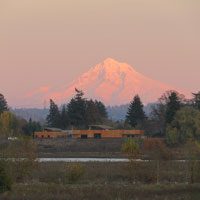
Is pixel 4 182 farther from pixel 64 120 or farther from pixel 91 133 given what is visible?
pixel 64 120

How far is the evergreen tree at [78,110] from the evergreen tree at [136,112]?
451 inches

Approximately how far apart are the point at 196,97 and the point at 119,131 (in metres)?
17.3

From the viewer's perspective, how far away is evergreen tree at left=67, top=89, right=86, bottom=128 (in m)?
141

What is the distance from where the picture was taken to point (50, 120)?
158 metres

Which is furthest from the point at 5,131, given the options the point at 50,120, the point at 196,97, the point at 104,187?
the point at 104,187

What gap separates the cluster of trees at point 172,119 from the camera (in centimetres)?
9619

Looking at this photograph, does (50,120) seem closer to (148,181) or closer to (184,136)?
(184,136)

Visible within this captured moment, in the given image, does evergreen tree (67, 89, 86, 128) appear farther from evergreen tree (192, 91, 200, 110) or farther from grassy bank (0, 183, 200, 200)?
grassy bank (0, 183, 200, 200)

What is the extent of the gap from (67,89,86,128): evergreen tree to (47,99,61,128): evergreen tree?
7.02 meters

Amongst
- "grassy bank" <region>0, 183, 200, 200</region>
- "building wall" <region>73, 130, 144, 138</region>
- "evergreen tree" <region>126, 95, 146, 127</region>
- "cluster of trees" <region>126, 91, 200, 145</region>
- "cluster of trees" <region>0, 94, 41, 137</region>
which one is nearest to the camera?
"grassy bank" <region>0, 183, 200, 200</region>

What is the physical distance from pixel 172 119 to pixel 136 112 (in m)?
26.6

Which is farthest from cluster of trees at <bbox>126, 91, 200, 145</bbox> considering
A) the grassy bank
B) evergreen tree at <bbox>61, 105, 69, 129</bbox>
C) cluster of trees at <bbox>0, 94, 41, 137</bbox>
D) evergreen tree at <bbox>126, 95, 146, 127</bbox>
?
the grassy bank

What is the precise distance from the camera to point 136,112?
444 ft

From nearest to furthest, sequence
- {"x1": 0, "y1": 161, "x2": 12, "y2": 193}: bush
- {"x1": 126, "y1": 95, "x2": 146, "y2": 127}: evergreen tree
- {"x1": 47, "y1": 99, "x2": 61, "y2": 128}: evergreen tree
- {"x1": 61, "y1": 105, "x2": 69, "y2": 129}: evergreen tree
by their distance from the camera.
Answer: {"x1": 0, "y1": 161, "x2": 12, "y2": 193}: bush → {"x1": 126, "y1": 95, "x2": 146, "y2": 127}: evergreen tree → {"x1": 61, "y1": 105, "x2": 69, "y2": 129}: evergreen tree → {"x1": 47, "y1": 99, "x2": 61, "y2": 128}: evergreen tree
